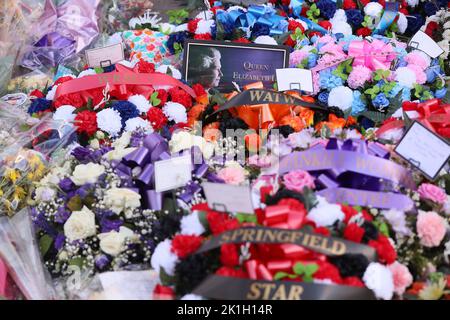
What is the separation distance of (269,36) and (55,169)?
155 centimetres

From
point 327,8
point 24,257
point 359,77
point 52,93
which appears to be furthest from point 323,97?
point 24,257

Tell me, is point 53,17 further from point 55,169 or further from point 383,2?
point 383,2

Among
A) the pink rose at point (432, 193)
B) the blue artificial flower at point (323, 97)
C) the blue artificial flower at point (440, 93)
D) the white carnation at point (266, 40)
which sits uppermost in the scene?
the white carnation at point (266, 40)

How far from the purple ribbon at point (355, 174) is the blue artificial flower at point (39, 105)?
4.26 ft

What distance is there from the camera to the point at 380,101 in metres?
2.76

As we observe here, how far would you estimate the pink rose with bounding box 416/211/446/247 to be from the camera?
6.08 ft

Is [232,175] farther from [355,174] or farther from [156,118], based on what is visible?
[156,118]

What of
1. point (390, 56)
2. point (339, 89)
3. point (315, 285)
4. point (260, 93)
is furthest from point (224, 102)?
point (315, 285)

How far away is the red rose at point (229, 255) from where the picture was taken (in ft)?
5.24

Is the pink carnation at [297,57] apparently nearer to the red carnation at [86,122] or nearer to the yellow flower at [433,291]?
the red carnation at [86,122]

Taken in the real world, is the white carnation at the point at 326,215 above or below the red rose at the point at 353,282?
above

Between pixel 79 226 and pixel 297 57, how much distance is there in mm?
1586

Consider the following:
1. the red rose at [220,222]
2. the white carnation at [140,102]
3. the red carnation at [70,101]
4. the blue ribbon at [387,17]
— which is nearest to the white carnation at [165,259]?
the red rose at [220,222]

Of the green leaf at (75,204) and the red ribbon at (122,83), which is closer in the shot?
the green leaf at (75,204)
